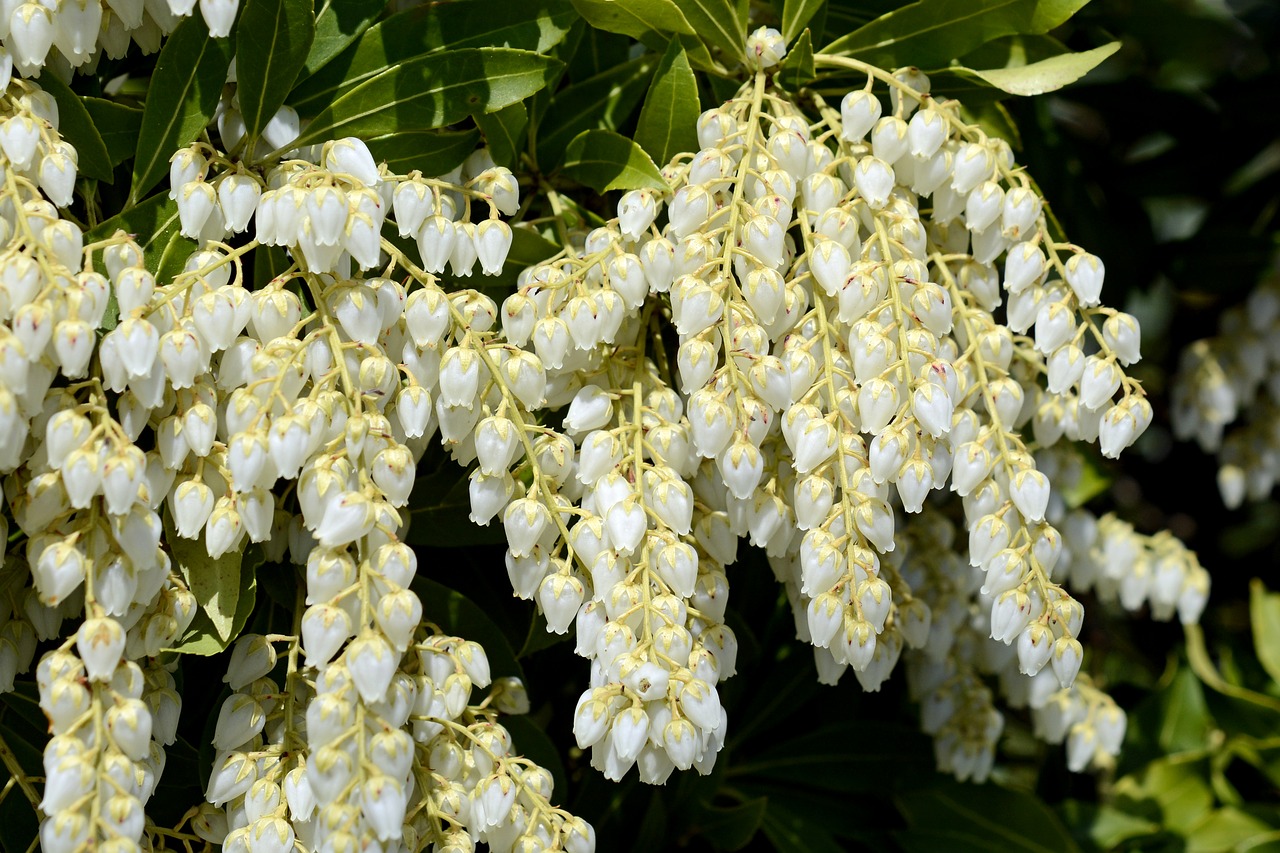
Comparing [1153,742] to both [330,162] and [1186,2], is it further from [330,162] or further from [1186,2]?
[330,162]

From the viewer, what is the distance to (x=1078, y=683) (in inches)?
79.1

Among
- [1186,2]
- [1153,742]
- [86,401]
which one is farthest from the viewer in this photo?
[1186,2]

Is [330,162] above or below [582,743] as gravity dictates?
above

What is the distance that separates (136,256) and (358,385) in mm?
252

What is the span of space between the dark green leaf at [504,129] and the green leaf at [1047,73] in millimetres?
604

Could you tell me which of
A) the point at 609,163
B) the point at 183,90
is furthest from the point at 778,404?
the point at 183,90

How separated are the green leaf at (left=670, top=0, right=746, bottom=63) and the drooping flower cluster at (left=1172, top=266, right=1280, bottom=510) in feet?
4.80

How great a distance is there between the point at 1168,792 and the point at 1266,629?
422 mm

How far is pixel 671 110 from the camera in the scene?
1.48 metres

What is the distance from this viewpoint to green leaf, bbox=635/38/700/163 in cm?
146

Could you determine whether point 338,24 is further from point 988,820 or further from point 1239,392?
point 1239,392

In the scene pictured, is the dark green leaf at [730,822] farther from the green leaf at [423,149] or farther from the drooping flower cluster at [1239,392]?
the drooping flower cluster at [1239,392]

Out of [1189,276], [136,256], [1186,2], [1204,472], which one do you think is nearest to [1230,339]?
[1189,276]

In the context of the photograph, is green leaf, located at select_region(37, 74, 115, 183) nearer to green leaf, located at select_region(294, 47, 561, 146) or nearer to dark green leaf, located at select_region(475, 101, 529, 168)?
green leaf, located at select_region(294, 47, 561, 146)
